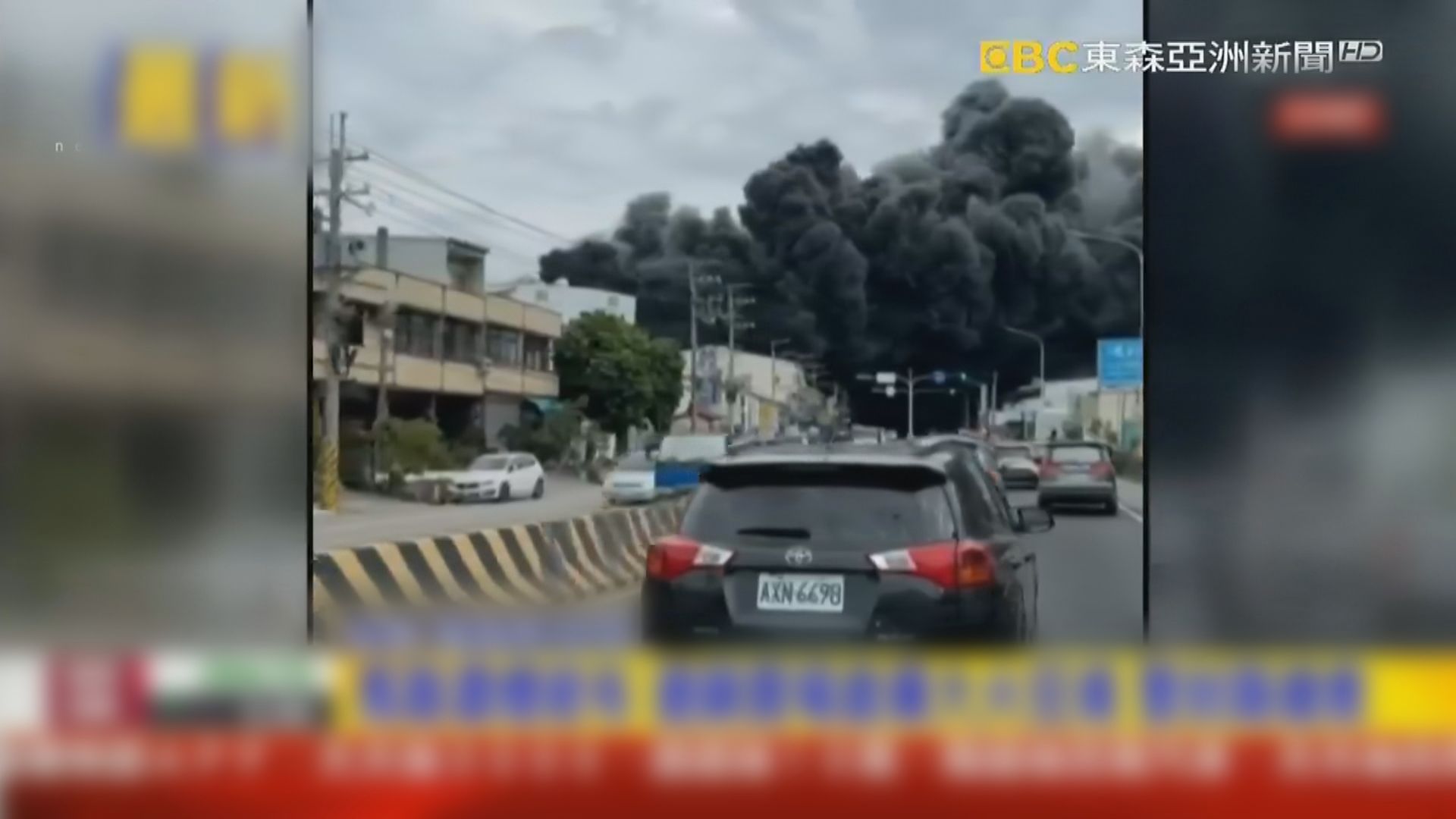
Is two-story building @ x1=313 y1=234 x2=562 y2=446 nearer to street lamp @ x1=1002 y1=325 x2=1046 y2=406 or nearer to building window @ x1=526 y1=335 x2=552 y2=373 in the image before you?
building window @ x1=526 y1=335 x2=552 y2=373

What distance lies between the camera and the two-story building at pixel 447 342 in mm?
2469

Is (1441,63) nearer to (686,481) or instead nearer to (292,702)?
(686,481)

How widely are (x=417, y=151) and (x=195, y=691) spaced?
111cm

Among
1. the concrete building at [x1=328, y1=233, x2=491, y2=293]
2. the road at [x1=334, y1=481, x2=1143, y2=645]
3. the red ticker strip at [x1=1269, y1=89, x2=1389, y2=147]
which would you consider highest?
the red ticker strip at [x1=1269, y1=89, x2=1389, y2=147]

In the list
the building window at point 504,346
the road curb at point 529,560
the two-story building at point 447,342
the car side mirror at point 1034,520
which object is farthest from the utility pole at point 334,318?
the car side mirror at point 1034,520

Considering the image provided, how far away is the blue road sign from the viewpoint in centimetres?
246

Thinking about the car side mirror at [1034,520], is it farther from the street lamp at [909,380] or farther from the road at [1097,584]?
the street lamp at [909,380]

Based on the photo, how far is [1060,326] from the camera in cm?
250

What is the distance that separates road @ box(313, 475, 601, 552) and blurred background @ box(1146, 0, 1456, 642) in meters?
1.06

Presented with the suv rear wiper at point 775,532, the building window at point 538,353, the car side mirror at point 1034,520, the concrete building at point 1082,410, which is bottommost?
the suv rear wiper at point 775,532

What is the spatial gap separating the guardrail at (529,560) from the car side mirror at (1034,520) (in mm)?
627

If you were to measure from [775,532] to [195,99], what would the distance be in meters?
1.37

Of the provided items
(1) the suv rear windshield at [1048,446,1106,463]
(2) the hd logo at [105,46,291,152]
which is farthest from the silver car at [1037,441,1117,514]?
(2) the hd logo at [105,46,291,152]

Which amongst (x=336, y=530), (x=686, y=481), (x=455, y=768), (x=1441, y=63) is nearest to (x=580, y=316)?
(x=686, y=481)
